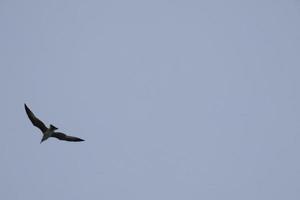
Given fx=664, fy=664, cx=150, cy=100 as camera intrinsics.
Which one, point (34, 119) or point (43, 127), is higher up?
point (34, 119)

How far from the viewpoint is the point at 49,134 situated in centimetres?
4647

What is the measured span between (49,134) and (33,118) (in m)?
1.58

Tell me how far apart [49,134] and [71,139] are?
1.60 meters

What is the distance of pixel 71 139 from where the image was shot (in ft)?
154

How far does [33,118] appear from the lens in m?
46.2

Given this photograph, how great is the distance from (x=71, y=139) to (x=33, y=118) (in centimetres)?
306
